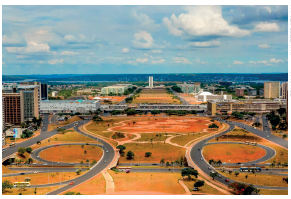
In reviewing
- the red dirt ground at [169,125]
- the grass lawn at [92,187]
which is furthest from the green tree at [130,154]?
the red dirt ground at [169,125]

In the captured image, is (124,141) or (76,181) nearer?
(76,181)

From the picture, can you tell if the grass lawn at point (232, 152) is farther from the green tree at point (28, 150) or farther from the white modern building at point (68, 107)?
the white modern building at point (68, 107)

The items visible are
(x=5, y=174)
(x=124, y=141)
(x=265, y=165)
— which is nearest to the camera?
(x=5, y=174)

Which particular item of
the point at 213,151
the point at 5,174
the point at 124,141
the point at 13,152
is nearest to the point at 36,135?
the point at 13,152

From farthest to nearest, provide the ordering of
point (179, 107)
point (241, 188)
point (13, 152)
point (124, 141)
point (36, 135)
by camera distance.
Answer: point (179, 107) → point (36, 135) → point (124, 141) → point (13, 152) → point (241, 188)

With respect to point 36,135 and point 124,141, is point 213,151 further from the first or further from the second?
point 36,135
